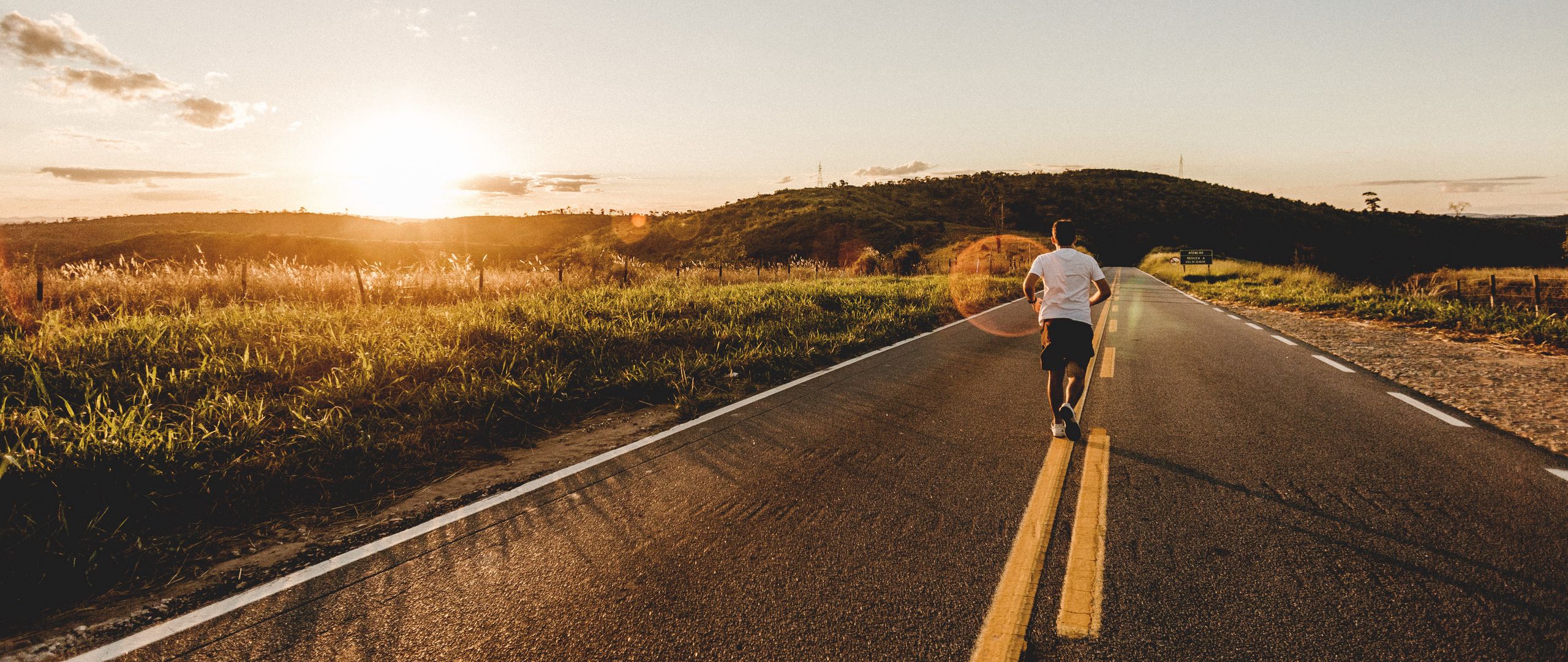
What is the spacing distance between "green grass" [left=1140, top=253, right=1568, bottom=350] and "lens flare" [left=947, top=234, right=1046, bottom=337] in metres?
6.78

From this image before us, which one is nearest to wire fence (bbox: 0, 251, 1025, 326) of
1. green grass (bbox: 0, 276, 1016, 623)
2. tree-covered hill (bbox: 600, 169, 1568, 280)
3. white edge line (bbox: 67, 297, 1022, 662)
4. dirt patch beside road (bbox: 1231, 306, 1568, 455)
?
green grass (bbox: 0, 276, 1016, 623)

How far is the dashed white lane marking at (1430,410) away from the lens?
508 cm

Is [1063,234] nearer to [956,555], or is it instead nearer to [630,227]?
[956,555]

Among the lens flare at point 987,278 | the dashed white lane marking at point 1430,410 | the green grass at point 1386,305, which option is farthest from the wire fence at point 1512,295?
the dashed white lane marking at point 1430,410

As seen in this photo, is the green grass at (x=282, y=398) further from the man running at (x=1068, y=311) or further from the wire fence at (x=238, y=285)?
the man running at (x=1068, y=311)

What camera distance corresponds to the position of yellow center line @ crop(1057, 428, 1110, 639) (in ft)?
7.82

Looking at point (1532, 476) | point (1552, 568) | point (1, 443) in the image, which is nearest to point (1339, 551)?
point (1552, 568)

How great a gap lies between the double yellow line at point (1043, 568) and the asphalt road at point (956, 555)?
5cm

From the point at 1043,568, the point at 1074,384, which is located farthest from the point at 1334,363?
the point at 1043,568

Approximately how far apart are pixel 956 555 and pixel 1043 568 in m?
0.38

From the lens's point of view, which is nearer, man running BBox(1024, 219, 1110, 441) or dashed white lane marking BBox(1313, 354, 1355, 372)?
man running BBox(1024, 219, 1110, 441)

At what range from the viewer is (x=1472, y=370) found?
7316 mm

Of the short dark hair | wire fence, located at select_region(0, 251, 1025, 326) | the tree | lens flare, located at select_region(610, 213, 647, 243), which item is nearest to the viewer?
the short dark hair

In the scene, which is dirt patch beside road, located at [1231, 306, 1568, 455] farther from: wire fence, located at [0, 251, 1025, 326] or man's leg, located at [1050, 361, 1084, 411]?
wire fence, located at [0, 251, 1025, 326]
